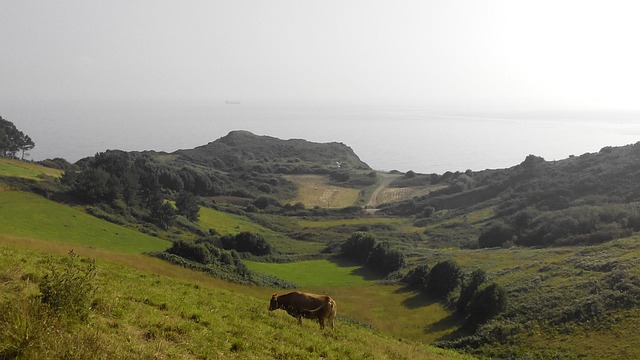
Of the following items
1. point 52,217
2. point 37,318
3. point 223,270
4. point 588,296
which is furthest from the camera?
point 52,217

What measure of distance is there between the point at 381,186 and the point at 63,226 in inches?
4776

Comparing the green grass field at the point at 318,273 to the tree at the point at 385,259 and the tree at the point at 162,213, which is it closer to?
the tree at the point at 385,259

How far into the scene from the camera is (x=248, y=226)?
87.6 meters

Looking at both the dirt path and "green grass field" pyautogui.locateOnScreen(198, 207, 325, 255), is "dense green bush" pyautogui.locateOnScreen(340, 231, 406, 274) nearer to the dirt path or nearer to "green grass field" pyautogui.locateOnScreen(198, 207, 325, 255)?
"green grass field" pyautogui.locateOnScreen(198, 207, 325, 255)

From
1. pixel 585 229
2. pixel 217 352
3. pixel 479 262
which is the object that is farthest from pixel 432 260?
pixel 217 352

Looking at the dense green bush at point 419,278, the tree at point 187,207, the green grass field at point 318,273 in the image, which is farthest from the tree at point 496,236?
the tree at point 187,207

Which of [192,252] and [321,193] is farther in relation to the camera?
[321,193]

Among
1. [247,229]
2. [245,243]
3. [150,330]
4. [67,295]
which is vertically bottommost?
[247,229]

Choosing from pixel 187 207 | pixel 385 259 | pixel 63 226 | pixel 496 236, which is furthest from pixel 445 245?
pixel 63 226

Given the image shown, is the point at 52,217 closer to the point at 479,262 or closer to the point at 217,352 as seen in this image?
the point at 217,352

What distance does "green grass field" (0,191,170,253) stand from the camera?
40.4 m

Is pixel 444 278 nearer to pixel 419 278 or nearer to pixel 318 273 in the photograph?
pixel 419 278

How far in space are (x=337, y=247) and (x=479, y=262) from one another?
23.7 meters

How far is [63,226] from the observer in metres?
45.1
